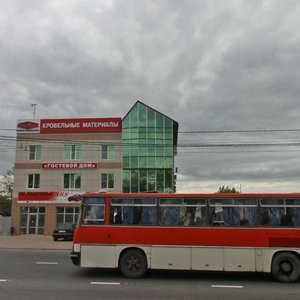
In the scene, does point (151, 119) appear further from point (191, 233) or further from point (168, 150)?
point (191, 233)

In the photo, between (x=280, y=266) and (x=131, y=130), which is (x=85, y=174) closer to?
(x=131, y=130)

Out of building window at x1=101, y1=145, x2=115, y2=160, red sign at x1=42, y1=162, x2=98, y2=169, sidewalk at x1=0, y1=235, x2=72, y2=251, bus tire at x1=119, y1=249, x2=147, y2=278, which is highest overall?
building window at x1=101, y1=145, x2=115, y2=160

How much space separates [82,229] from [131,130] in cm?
3157

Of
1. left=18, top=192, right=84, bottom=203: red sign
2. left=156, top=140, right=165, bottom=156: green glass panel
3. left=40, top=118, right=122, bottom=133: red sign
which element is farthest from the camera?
left=40, top=118, right=122, bottom=133: red sign

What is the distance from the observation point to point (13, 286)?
1070 cm

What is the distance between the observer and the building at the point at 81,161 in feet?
143

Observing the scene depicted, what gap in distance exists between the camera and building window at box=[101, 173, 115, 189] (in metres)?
43.8

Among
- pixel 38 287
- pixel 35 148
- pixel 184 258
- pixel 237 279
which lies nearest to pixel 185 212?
pixel 184 258

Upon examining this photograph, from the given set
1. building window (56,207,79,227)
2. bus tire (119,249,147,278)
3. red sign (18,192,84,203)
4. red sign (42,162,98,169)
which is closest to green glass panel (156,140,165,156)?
red sign (42,162,98,169)

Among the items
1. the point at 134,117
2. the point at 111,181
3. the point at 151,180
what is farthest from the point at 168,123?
the point at 111,181

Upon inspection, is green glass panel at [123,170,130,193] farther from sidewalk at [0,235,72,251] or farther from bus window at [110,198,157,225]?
bus window at [110,198,157,225]

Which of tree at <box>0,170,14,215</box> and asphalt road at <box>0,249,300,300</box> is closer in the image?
asphalt road at <box>0,249,300,300</box>

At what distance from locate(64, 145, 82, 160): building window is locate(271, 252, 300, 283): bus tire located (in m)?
34.2

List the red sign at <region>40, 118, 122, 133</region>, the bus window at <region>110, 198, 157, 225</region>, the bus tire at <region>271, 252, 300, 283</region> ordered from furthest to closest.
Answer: the red sign at <region>40, 118, 122, 133</region> < the bus window at <region>110, 198, 157, 225</region> < the bus tire at <region>271, 252, 300, 283</region>
